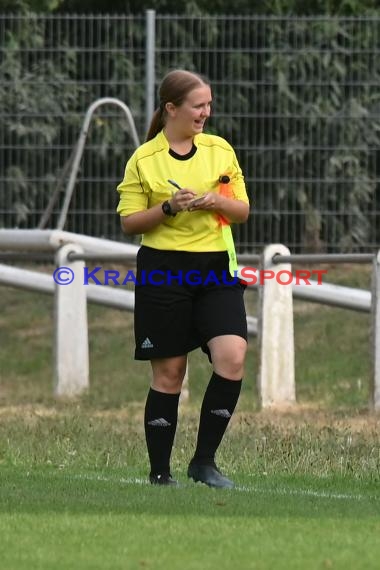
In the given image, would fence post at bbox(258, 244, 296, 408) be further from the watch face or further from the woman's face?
the watch face

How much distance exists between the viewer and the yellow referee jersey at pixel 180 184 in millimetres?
8156

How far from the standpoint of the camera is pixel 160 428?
8336mm

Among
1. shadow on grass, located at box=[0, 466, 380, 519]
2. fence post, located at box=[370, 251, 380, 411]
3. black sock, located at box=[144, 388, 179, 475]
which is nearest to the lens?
shadow on grass, located at box=[0, 466, 380, 519]

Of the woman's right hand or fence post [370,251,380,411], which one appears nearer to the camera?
the woman's right hand

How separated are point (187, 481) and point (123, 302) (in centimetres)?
592

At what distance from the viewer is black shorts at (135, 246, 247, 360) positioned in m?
8.14

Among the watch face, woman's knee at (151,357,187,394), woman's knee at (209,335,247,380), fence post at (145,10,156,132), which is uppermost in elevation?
fence post at (145,10,156,132)

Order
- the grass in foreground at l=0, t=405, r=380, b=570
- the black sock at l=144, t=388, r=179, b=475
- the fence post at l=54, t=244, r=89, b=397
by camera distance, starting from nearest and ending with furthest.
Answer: the grass in foreground at l=0, t=405, r=380, b=570
the black sock at l=144, t=388, r=179, b=475
the fence post at l=54, t=244, r=89, b=397

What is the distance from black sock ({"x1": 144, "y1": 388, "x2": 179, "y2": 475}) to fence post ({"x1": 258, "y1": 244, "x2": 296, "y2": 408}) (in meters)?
4.21

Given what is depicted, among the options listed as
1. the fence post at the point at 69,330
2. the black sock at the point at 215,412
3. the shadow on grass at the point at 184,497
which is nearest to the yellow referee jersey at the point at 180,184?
the black sock at the point at 215,412

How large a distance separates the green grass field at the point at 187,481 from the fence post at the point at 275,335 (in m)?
0.17

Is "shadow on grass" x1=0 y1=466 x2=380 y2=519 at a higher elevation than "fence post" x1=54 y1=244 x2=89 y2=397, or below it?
below

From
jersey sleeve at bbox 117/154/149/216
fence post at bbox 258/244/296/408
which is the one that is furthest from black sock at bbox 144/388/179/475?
fence post at bbox 258/244/296/408

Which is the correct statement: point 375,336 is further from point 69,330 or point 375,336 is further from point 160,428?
point 160,428
